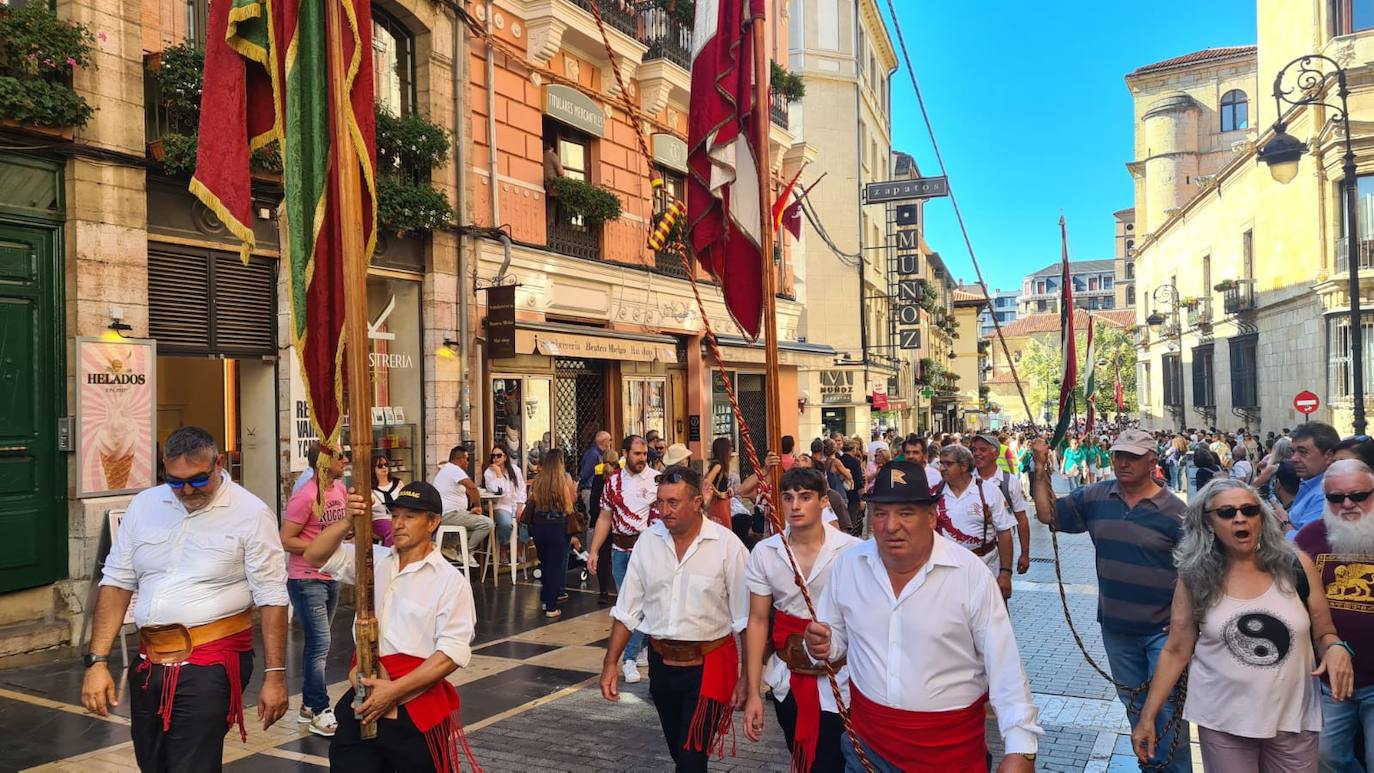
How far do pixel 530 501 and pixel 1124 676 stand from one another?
716 centimetres

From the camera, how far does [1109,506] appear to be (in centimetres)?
526

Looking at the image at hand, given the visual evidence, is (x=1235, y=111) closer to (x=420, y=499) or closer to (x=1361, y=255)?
(x=1361, y=255)

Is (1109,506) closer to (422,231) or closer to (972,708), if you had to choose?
(972,708)

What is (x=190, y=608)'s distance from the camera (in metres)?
4.15

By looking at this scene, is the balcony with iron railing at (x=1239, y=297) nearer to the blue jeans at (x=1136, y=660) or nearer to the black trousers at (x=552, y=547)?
the black trousers at (x=552, y=547)

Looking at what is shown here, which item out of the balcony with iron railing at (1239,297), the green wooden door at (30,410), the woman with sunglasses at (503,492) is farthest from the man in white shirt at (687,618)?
the balcony with iron railing at (1239,297)

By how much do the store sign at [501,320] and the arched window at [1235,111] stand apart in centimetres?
5744

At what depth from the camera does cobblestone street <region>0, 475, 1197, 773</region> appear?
5.91 m

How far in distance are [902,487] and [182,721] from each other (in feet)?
9.99

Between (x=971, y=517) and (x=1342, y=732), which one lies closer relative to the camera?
(x=1342, y=732)

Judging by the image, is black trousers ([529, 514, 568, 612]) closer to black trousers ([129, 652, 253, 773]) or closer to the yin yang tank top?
black trousers ([129, 652, 253, 773])

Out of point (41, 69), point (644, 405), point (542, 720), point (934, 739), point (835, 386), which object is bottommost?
point (542, 720)

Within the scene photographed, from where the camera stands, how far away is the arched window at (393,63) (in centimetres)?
1308

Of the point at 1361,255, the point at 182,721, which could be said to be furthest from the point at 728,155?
the point at 1361,255
